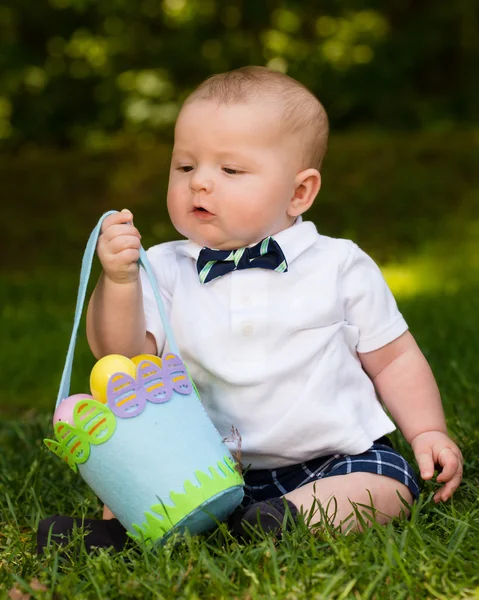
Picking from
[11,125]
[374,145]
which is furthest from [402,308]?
[11,125]

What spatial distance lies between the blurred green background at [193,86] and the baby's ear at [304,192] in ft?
17.1

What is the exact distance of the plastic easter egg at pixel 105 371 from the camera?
192cm

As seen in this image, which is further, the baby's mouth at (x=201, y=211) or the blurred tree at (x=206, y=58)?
the blurred tree at (x=206, y=58)

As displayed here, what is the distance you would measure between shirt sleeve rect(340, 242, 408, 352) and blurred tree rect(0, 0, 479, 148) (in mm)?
7374

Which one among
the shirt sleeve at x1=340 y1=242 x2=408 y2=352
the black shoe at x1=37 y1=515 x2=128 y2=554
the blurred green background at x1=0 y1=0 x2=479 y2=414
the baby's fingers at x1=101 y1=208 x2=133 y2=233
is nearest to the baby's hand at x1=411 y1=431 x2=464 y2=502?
the shirt sleeve at x1=340 y1=242 x2=408 y2=352

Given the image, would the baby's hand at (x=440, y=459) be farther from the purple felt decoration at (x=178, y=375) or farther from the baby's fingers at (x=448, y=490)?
the purple felt decoration at (x=178, y=375)

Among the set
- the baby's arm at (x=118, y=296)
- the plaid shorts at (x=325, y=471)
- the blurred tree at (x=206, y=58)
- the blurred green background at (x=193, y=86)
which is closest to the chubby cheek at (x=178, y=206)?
the baby's arm at (x=118, y=296)

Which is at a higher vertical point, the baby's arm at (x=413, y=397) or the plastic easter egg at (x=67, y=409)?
the plastic easter egg at (x=67, y=409)

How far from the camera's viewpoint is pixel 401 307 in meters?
4.77

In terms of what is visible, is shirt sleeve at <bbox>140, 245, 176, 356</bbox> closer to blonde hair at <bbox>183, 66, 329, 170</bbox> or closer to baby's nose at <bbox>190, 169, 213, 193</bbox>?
baby's nose at <bbox>190, 169, 213, 193</bbox>

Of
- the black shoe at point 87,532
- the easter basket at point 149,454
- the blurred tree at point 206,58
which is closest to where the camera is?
the easter basket at point 149,454

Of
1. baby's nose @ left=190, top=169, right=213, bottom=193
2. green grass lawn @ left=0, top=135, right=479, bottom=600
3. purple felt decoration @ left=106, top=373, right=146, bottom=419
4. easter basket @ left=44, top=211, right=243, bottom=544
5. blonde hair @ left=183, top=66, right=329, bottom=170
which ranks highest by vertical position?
blonde hair @ left=183, top=66, right=329, bottom=170

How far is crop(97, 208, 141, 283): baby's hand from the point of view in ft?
6.69

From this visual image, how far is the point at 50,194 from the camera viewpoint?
8.24 m
